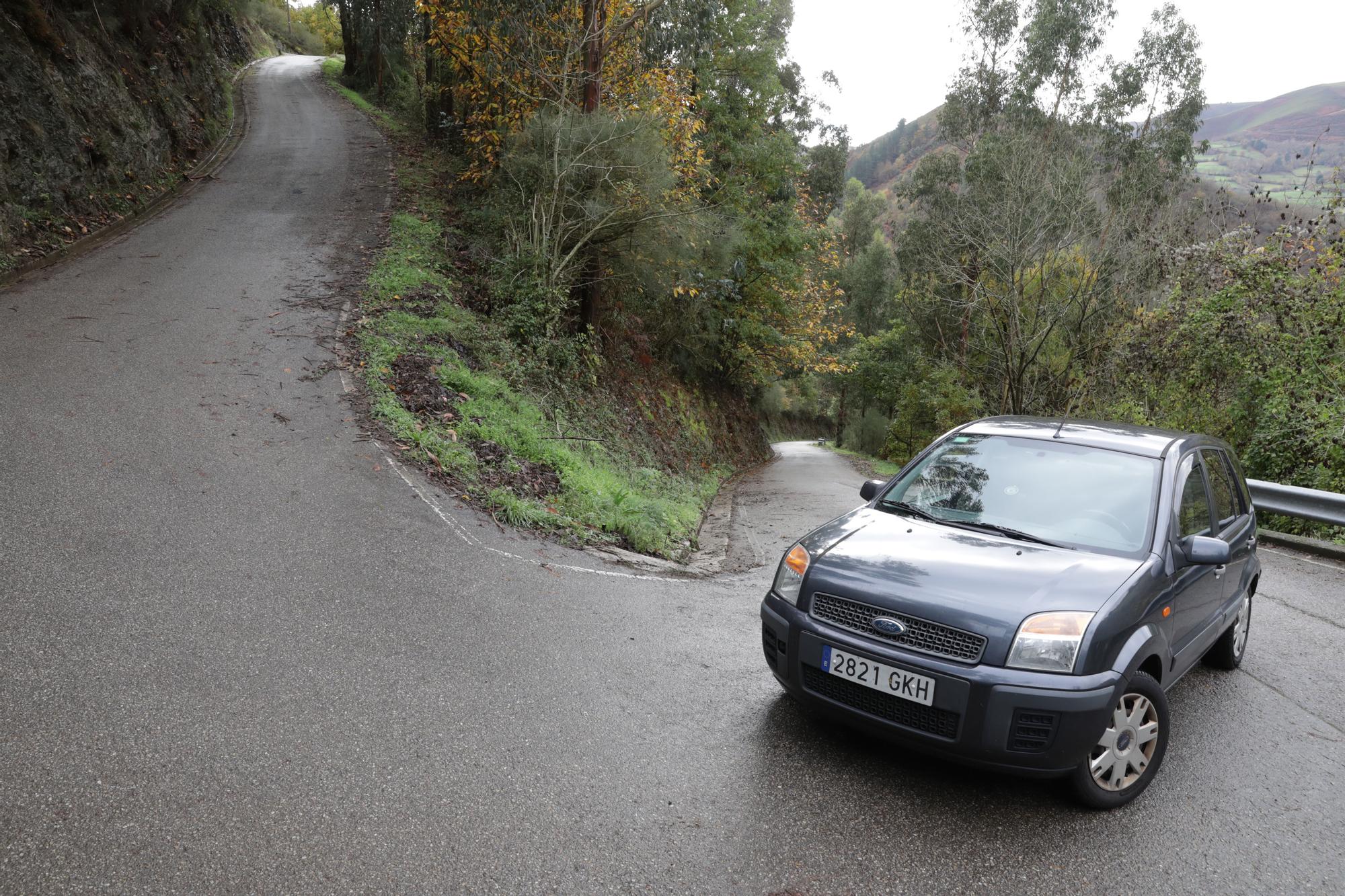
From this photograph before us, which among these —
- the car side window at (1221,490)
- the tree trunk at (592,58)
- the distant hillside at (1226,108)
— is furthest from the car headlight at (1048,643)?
the distant hillside at (1226,108)

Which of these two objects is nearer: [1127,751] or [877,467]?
[1127,751]

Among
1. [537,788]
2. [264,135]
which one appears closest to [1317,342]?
[537,788]

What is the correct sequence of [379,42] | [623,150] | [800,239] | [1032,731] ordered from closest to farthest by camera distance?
[1032,731], [623,150], [800,239], [379,42]

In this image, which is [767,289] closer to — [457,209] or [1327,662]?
[457,209]

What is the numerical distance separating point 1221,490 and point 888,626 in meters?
3.05

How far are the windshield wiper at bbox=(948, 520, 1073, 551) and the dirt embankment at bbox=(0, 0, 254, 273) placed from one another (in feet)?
44.1

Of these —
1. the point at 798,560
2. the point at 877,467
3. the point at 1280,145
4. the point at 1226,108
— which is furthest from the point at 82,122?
the point at 1226,108

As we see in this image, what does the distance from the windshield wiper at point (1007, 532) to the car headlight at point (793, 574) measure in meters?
0.89

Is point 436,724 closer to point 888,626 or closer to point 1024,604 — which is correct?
point 888,626

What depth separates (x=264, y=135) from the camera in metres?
23.6

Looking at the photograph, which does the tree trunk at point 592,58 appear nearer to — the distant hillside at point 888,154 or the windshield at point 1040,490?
the windshield at point 1040,490

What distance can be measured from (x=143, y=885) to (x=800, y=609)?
9.17 ft

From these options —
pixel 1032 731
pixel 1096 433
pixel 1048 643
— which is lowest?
pixel 1032 731

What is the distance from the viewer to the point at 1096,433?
481cm
